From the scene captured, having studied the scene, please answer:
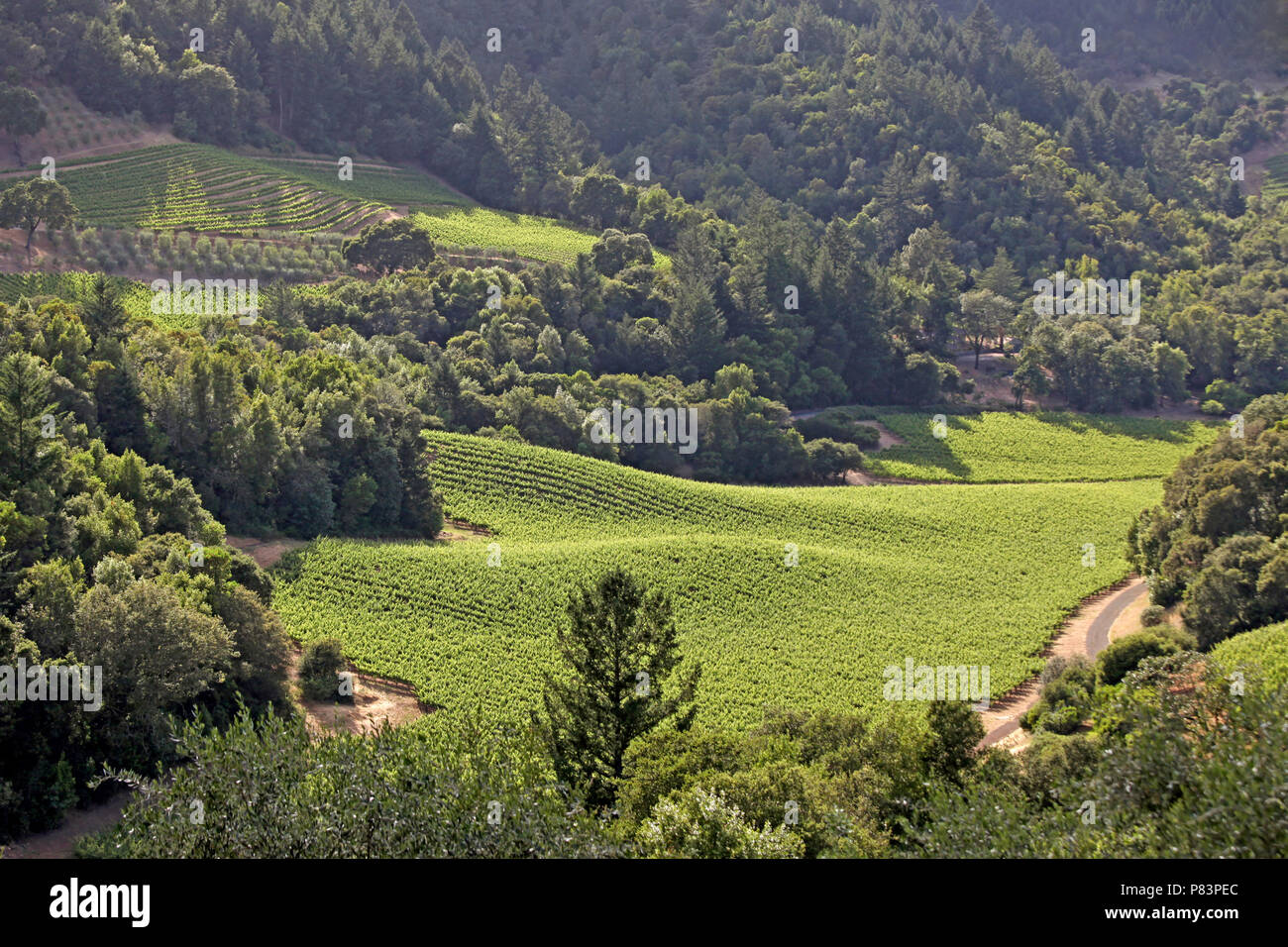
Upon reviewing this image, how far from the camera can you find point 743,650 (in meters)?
55.5

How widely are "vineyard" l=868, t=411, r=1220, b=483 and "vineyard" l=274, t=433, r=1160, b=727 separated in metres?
8.62

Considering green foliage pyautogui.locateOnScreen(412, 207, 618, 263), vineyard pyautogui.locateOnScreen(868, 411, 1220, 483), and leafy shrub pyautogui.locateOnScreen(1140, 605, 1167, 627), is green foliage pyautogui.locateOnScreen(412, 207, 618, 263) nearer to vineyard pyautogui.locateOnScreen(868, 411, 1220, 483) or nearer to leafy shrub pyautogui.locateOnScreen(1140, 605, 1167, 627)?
vineyard pyautogui.locateOnScreen(868, 411, 1220, 483)

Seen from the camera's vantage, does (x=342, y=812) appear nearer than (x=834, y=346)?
Yes

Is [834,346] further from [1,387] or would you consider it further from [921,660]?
[1,387]

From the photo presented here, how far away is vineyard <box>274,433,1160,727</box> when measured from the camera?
5134 centimetres

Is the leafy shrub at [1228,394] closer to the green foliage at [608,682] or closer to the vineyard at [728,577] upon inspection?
the vineyard at [728,577]

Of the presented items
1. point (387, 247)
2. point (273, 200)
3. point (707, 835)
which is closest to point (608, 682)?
point (707, 835)

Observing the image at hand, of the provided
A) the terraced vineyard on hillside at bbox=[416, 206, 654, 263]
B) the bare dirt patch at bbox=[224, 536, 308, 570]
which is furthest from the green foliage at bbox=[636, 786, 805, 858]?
the terraced vineyard on hillside at bbox=[416, 206, 654, 263]

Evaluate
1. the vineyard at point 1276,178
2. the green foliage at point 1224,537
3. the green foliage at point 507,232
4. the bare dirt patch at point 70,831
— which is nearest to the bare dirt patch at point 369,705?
the bare dirt patch at point 70,831

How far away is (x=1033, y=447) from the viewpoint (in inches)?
4099

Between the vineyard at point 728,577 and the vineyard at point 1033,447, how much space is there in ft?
28.3
